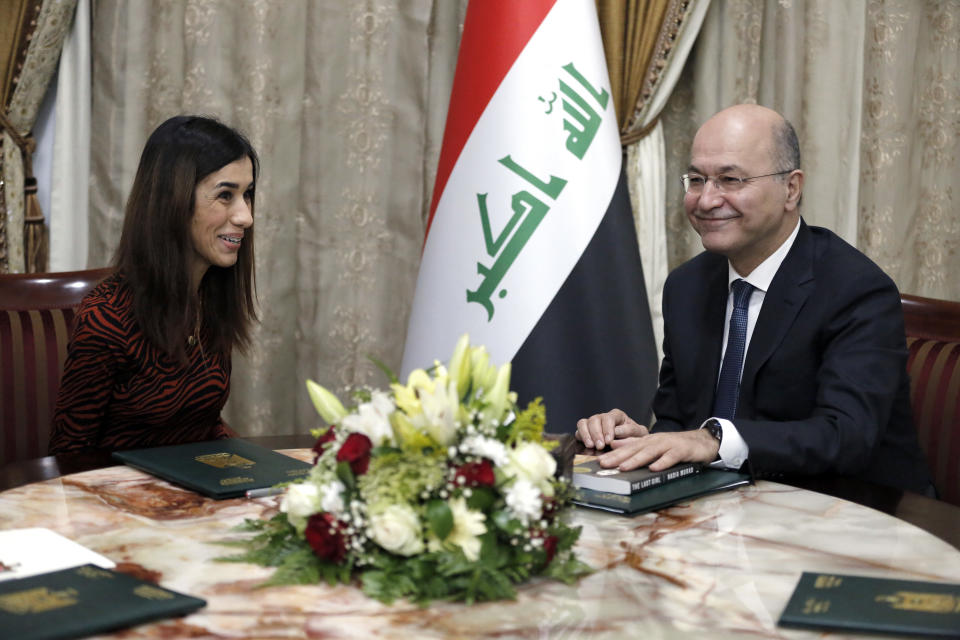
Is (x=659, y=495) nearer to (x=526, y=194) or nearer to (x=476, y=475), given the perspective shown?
(x=476, y=475)

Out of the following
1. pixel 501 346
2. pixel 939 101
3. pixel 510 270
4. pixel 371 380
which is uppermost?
pixel 939 101

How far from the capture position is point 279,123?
3668mm

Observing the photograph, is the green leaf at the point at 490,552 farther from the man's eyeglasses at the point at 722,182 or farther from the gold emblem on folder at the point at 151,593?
the man's eyeglasses at the point at 722,182

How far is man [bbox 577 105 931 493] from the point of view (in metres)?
1.99

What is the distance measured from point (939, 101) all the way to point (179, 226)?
3045 millimetres

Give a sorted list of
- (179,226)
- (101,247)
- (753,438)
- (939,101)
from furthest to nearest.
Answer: (939,101)
(101,247)
(179,226)
(753,438)

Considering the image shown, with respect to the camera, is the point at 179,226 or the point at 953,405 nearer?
the point at 953,405

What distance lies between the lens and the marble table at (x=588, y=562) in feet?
3.60

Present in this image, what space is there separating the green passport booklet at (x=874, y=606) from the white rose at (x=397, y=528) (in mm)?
443

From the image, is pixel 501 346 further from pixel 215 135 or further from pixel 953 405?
pixel 953 405

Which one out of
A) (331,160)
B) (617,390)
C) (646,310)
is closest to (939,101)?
(646,310)

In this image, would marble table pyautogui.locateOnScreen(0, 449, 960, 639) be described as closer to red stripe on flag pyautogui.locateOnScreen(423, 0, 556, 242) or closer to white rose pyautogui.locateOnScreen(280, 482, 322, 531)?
white rose pyautogui.locateOnScreen(280, 482, 322, 531)

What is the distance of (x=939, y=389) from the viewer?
231 centimetres

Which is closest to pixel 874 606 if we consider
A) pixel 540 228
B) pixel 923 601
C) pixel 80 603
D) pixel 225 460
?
pixel 923 601
